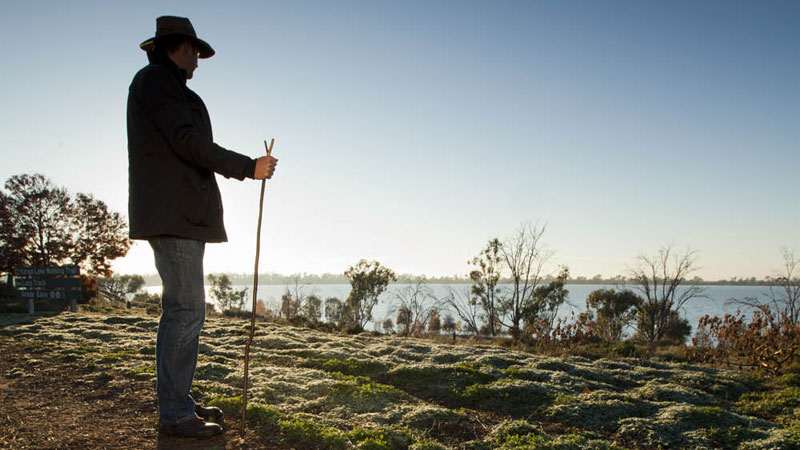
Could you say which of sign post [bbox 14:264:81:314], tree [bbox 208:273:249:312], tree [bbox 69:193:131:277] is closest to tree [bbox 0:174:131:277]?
tree [bbox 69:193:131:277]

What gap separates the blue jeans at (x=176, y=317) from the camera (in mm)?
2932

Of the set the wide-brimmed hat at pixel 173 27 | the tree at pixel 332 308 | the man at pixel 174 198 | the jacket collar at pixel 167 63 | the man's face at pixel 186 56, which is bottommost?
the tree at pixel 332 308

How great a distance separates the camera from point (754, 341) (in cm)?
1011

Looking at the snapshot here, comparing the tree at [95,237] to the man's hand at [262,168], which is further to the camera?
the tree at [95,237]

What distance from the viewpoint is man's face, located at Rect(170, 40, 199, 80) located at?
323 centimetres

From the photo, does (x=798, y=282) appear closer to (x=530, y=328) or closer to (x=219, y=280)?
(x=530, y=328)

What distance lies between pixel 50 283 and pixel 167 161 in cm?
1864

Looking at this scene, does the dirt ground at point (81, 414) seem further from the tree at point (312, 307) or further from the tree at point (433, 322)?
the tree at point (312, 307)

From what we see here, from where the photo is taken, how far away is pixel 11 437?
3182 mm

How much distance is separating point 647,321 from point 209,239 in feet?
165

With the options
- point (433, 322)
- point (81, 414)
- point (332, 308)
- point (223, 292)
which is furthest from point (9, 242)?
point (332, 308)

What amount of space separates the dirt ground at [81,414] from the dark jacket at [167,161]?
5.14 feet

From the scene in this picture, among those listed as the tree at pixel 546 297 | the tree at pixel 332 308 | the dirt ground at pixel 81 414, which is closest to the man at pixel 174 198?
the dirt ground at pixel 81 414

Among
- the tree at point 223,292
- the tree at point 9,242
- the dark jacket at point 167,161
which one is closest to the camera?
the dark jacket at point 167,161
